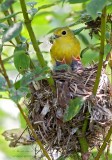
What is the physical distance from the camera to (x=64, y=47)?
127 inches

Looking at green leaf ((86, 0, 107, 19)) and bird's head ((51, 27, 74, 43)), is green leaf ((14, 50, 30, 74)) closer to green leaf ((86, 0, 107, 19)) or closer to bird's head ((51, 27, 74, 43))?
green leaf ((86, 0, 107, 19))

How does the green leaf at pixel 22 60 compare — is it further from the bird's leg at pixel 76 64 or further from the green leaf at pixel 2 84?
the bird's leg at pixel 76 64

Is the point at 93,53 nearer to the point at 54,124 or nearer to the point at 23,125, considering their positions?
the point at 54,124

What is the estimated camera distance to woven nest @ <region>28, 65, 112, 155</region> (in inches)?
92.8

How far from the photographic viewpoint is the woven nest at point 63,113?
2.36 meters

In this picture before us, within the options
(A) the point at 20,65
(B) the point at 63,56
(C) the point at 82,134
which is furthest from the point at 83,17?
(B) the point at 63,56

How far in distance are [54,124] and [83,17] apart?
579mm

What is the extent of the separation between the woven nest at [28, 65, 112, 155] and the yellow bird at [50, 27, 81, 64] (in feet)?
1.98

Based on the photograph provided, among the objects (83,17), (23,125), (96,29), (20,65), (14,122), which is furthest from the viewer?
(14,122)

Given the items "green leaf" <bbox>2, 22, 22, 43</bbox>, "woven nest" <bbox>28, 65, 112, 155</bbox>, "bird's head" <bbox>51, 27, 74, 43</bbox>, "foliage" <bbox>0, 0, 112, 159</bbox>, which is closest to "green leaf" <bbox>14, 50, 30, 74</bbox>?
"foliage" <bbox>0, 0, 112, 159</bbox>

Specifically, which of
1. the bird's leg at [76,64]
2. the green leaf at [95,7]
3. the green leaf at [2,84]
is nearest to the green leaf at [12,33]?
the green leaf at [2,84]

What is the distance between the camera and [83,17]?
2.22 m

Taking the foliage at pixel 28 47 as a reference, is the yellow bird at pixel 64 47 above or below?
below

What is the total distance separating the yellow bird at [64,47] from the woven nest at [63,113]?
0.60 meters
